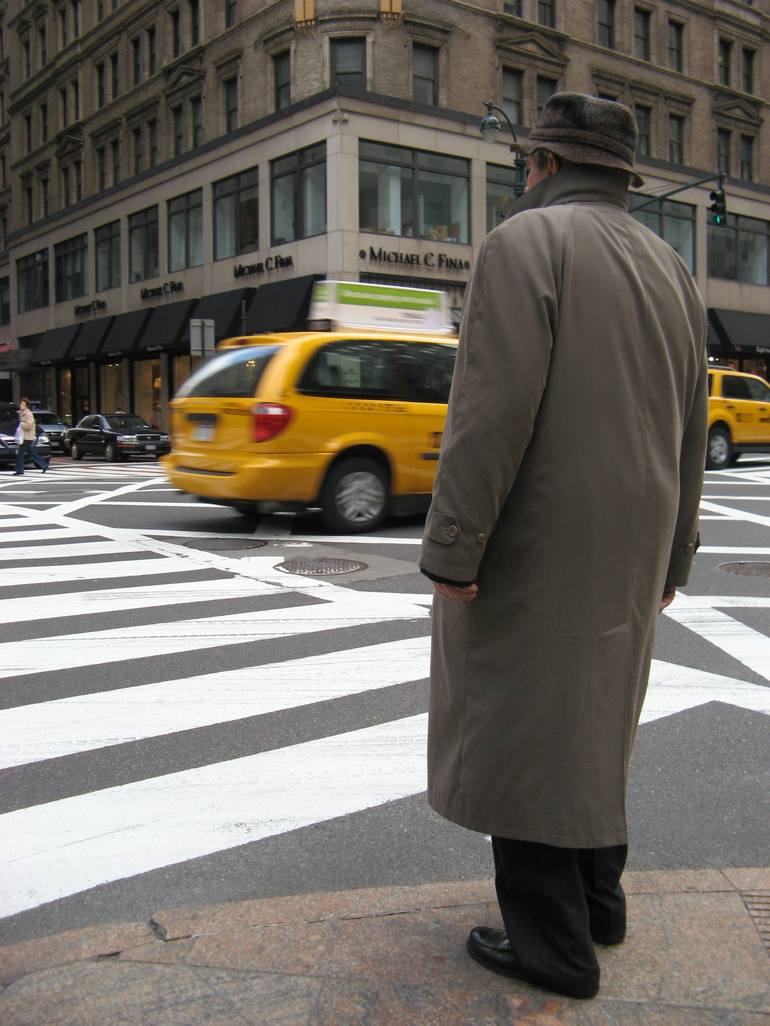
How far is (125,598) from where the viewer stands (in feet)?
24.5

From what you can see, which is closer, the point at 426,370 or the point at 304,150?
the point at 426,370

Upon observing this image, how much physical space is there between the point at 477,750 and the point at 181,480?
30.4 ft

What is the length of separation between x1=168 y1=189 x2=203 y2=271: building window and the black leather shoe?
35109 millimetres

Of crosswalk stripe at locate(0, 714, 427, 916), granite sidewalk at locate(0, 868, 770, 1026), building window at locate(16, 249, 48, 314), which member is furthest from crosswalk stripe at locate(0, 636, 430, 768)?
building window at locate(16, 249, 48, 314)

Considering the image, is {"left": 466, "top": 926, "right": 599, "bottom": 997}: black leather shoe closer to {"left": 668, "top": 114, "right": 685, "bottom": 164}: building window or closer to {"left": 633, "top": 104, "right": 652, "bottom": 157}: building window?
{"left": 633, "top": 104, "right": 652, "bottom": 157}: building window

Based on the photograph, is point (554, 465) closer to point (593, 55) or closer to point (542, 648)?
point (542, 648)

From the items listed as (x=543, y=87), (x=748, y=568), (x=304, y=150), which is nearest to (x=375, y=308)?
(x=748, y=568)

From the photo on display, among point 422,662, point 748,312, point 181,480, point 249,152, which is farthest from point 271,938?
point 748,312

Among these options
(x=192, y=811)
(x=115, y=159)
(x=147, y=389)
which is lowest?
(x=192, y=811)

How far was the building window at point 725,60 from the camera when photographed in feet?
127

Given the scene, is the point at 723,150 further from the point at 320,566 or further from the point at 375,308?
the point at 320,566

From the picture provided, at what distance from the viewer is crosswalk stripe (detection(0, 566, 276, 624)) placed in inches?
275

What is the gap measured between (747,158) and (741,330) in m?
7.05

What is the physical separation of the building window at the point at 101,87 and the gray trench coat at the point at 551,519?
1729 inches
